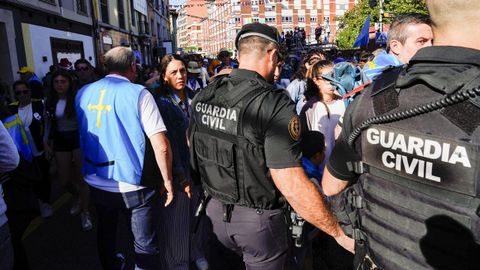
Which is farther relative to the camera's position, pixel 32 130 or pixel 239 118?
pixel 32 130

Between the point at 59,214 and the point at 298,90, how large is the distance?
3.64 meters

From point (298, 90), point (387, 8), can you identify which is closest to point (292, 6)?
point (387, 8)

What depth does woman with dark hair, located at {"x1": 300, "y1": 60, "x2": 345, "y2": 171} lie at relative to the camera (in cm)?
334

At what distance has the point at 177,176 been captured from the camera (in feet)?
9.99

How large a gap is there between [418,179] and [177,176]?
2.23 metres

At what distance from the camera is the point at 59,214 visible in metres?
4.66

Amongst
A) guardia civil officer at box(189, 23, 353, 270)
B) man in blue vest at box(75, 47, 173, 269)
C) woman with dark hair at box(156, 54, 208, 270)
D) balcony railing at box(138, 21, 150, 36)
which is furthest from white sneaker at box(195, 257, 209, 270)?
balcony railing at box(138, 21, 150, 36)

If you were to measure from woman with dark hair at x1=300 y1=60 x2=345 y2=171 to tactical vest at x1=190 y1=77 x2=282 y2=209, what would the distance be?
4.65ft

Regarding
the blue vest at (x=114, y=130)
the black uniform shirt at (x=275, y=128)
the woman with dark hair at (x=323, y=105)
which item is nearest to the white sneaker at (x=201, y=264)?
the blue vest at (x=114, y=130)

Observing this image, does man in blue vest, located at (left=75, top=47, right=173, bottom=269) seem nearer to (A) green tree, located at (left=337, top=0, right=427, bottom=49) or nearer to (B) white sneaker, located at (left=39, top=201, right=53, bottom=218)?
(B) white sneaker, located at (left=39, top=201, right=53, bottom=218)

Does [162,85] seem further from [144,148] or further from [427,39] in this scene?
[427,39]

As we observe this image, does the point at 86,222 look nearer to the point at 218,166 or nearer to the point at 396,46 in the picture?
the point at 218,166

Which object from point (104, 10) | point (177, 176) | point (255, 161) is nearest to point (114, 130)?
point (177, 176)

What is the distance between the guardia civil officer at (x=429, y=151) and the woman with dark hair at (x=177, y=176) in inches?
70.9
